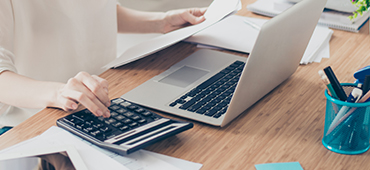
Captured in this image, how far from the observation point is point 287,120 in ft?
2.52

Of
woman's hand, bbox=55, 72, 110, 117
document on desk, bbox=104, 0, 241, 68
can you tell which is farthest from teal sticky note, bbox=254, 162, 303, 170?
document on desk, bbox=104, 0, 241, 68

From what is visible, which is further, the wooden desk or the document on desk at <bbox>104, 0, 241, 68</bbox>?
the document on desk at <bbox>104, 0, 241, 68</bbox>

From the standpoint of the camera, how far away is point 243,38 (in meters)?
1.16

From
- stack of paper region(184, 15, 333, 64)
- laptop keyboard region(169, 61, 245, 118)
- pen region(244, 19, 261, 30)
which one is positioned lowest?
laptop keyboard region(169, 61, 245, 118)

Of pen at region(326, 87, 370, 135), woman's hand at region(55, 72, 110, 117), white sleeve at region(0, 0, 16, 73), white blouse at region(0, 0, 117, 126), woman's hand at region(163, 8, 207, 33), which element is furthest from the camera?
woman's hand at region(163, 8, 207, 33)

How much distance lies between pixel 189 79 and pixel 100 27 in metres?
0.52

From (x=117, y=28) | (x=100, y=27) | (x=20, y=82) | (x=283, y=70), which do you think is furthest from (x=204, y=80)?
(x=117, y=28)

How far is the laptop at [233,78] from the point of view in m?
0.71

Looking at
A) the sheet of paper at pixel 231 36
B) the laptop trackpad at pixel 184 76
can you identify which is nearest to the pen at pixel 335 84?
the laptop trackpad at pixel 184 76

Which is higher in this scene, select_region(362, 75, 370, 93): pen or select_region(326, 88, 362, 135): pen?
select_region(362, 75, 370, 93): pen

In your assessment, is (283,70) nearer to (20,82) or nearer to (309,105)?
(309,105)

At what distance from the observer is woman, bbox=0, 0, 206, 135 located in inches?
31.4

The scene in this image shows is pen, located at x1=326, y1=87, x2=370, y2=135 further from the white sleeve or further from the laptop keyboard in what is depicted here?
the white sleeve

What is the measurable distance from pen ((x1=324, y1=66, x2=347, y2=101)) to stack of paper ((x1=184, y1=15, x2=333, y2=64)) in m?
0.39
